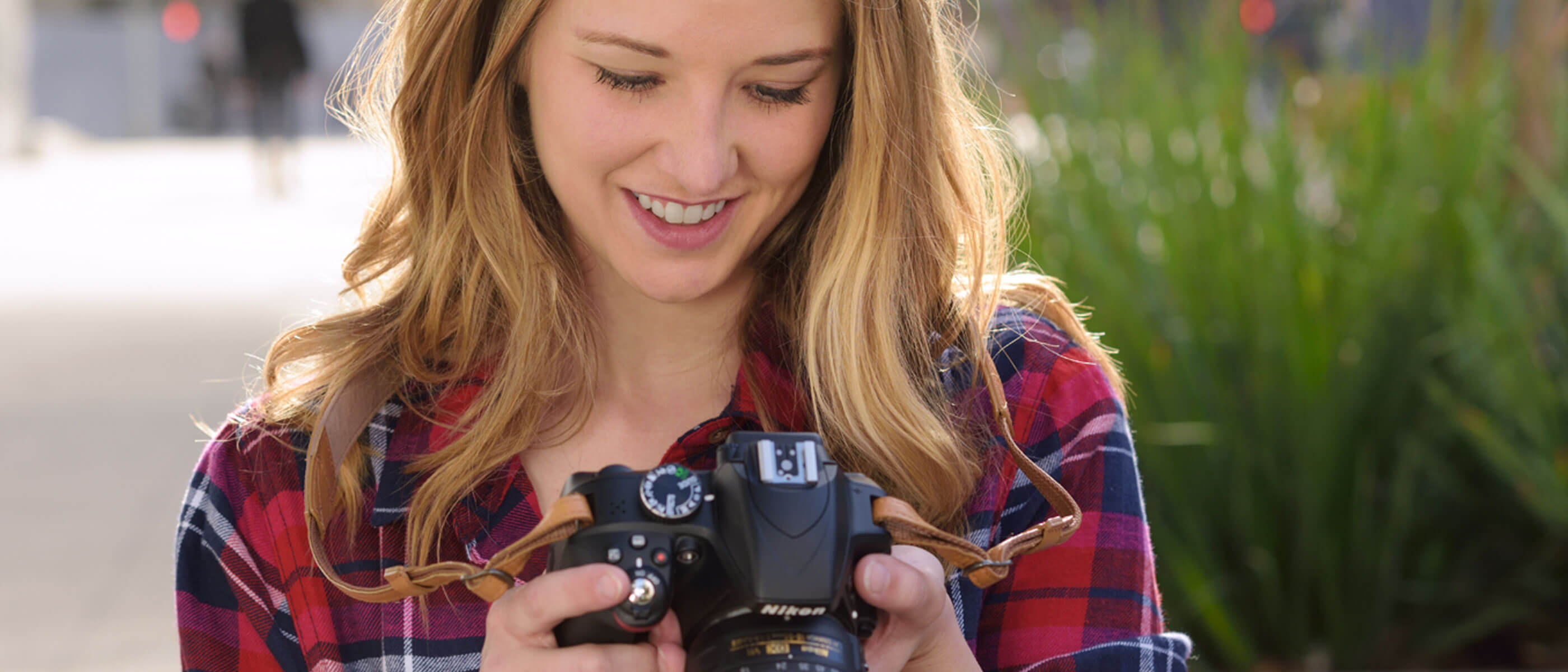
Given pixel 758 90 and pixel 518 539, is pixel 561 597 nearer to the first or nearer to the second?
pixel 518 539

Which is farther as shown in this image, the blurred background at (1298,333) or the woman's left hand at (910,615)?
the blurred background at (1298,333)

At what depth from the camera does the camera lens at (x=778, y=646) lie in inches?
45.6

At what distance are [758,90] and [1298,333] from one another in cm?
177

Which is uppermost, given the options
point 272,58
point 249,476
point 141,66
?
point 141,66

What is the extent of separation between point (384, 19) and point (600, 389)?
582mm

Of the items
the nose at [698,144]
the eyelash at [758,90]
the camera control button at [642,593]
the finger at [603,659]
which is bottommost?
the finger at [603,659]

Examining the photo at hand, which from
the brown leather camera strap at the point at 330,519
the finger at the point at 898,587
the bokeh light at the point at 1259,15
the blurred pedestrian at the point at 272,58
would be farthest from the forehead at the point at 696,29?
the blurred pedestrian at the point at 272,58

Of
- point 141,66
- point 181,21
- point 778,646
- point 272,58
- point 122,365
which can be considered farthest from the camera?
point 141,66

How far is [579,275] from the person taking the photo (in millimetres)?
1811

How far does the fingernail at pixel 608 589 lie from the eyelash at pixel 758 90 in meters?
0.57

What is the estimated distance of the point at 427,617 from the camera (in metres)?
1.56

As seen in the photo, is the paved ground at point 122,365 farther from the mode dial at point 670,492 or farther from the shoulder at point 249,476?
the mode dial at point 670,492

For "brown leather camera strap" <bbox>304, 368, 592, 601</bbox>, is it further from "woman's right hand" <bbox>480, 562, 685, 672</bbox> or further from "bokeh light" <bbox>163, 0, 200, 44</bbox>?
"bokeh light" <bbox>163, 0, 200, 44</bbox>

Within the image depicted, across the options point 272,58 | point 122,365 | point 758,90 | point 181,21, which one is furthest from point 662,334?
point 181,21
